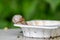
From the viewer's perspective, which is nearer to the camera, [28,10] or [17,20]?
[17,20]

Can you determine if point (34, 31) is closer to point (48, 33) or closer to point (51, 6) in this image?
point (48, 33)

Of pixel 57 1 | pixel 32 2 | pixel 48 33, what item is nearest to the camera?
pixel 48 33

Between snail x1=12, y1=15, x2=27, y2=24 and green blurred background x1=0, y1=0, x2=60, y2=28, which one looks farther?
green blurred background x1=0, y1=0, x2=60, y2=28

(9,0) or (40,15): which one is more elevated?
(9,0)

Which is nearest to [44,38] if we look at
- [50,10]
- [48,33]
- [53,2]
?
[48,33]

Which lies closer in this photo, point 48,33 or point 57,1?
point 48,33

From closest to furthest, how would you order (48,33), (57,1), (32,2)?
1. (48,33)
2. (57,1)
3. (32,2)

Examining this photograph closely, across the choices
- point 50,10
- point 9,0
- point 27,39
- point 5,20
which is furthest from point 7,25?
point 27,39

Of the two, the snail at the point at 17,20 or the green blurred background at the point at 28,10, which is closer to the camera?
the snail at the point at 17,20
